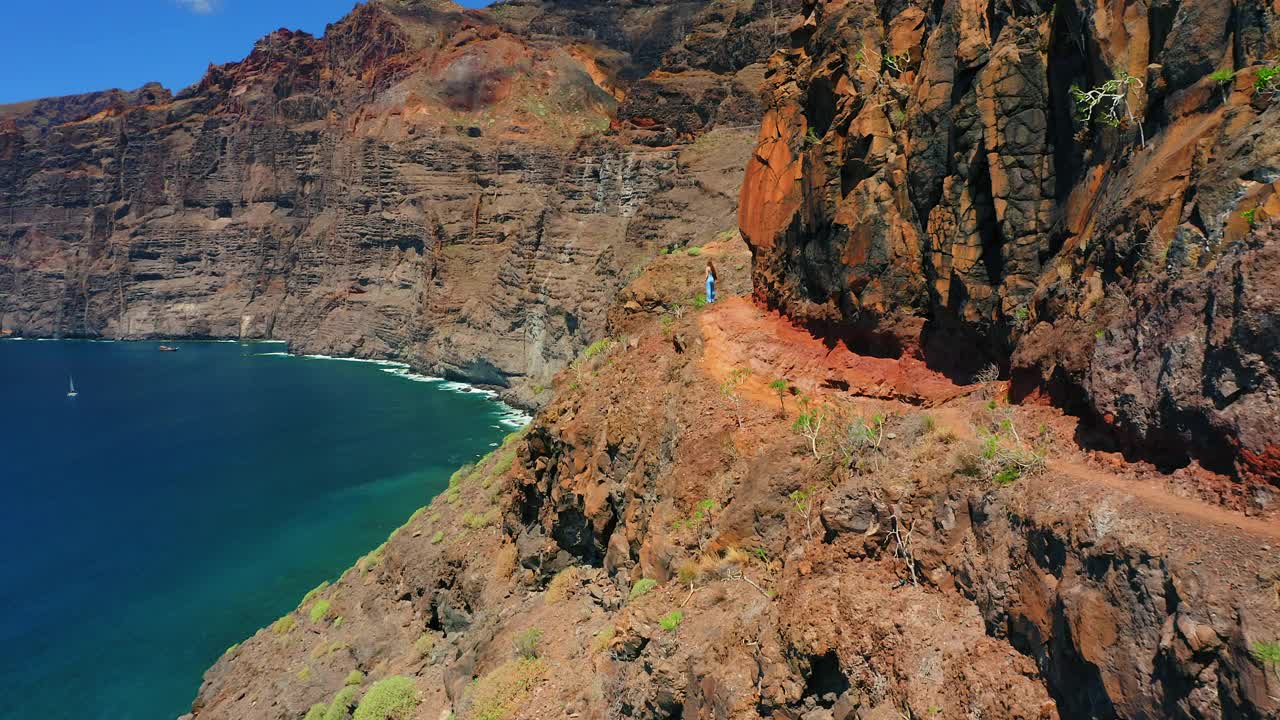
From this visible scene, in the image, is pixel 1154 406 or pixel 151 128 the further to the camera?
pixel 151 128

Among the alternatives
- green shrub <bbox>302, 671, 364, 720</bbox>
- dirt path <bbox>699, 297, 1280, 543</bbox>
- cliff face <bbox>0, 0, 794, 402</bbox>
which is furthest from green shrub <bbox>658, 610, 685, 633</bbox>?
cliff face <bbox>0, 0, 794, 402</bbox>

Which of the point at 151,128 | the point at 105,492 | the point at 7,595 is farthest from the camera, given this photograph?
the point at 151,128

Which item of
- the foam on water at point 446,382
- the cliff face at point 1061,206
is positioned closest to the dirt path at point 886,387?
the cliff face at point 1061,206

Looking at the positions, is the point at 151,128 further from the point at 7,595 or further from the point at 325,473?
the point at 7,595

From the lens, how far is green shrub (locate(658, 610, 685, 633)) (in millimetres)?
9375

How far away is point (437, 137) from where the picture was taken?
103m

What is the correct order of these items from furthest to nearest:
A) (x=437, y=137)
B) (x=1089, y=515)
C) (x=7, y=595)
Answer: (x=437, y=137), (x=7, y=595), (x=1089, y=515)

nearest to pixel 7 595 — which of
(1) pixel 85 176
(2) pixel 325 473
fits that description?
(2) pixel 325 473

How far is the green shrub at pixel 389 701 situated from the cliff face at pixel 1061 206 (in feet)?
36.8

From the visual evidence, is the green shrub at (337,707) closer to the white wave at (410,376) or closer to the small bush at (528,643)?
the small bush at (528,643)

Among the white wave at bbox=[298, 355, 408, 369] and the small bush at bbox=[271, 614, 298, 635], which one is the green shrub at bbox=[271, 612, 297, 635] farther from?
the white wave at bbox=[298, 355, 408, 369]

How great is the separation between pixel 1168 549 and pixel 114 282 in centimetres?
14966

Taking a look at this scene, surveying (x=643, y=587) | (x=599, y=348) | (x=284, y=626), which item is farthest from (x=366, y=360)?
(x=643, y=587)

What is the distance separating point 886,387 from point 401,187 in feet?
333
